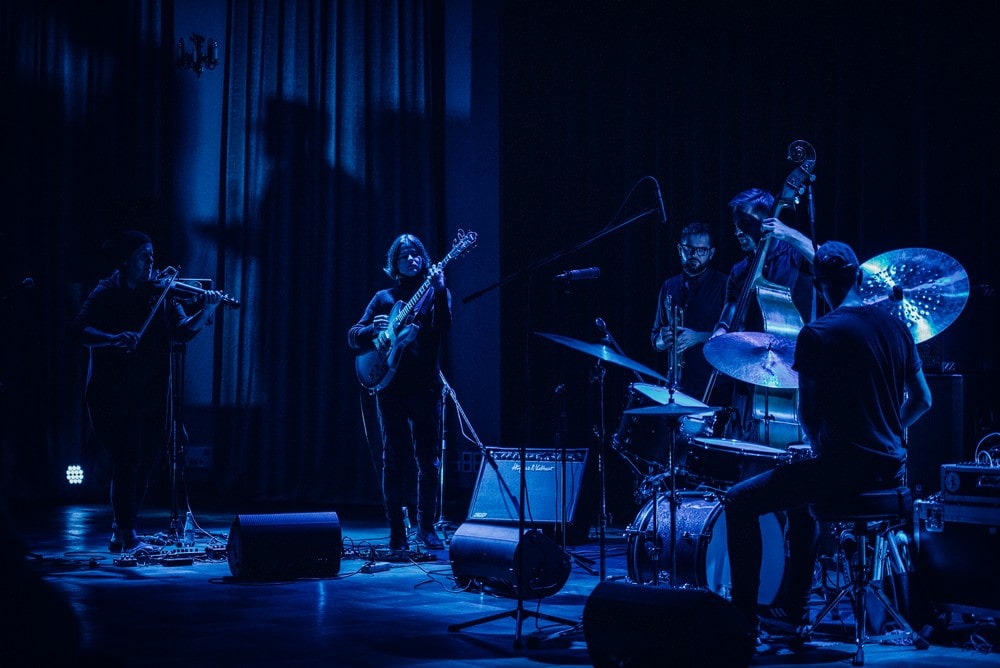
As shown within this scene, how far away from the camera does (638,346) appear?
866 cm

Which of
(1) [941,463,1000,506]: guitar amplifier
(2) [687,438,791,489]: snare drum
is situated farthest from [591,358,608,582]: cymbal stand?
(1) [941,463,1000,506]: guitar amplifier

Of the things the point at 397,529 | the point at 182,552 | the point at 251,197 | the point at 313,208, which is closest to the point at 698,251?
the point at 397,529

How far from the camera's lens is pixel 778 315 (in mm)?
5551

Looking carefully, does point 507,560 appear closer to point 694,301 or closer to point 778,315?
point 778,315

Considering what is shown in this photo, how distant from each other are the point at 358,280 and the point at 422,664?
6.62 m

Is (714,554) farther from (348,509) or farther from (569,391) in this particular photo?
(348,509)

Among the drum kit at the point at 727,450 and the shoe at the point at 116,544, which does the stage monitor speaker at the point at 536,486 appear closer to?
the drum kit at the point at 727,450

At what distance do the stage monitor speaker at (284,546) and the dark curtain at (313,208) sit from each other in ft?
12.9

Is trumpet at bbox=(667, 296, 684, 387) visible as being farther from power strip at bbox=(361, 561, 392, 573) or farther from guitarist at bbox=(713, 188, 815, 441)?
power strip at bbox=(361, 561, 392, 573)

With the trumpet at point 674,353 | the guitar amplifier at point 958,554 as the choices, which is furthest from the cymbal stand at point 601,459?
the guitar amplifier at point 958,554

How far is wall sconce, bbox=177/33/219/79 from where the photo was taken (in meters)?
10.3

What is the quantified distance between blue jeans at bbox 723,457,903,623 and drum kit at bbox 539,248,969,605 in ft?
1.22

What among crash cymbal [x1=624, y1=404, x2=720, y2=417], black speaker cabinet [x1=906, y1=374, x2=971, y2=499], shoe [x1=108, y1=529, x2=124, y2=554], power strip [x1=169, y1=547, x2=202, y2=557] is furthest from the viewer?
shoe [x1=108, y1=529, x2=124, y2=554]

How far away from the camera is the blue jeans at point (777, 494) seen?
422 centimetres
